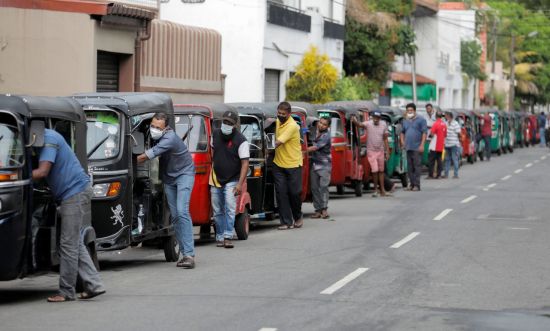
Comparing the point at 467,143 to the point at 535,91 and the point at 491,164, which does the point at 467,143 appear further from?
the point at 535,91

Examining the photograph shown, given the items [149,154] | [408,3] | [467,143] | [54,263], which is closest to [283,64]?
[467,143]

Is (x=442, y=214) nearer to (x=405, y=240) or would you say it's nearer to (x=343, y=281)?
(x=405, y=240)

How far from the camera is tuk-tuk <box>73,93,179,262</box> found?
1438 cm

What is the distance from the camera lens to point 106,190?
1440 centimetres

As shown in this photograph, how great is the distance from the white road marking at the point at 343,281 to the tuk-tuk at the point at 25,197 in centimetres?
253

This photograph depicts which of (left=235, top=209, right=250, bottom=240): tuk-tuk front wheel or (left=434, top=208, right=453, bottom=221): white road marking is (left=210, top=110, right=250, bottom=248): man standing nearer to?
(left=235, top=209, right=250, bottom=240): tuk-tuk front wheel

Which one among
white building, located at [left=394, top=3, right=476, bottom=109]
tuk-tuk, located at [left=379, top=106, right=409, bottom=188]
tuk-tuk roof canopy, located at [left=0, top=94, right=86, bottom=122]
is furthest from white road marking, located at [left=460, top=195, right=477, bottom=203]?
white building, located at [left=394, top=3, right=476, bottom=109]

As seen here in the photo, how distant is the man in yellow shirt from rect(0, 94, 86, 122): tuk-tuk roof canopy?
706 cm

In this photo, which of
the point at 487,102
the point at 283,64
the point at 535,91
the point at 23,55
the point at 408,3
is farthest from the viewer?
the point at 535,91

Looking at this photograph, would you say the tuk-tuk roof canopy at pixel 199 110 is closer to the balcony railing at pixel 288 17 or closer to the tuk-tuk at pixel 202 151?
the tuk-tuk at pixel 202 151

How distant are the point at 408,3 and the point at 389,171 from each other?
3100 centimetres

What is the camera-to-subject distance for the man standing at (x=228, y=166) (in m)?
17.0

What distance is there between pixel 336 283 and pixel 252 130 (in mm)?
7055

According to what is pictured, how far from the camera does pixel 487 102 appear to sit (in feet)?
311
